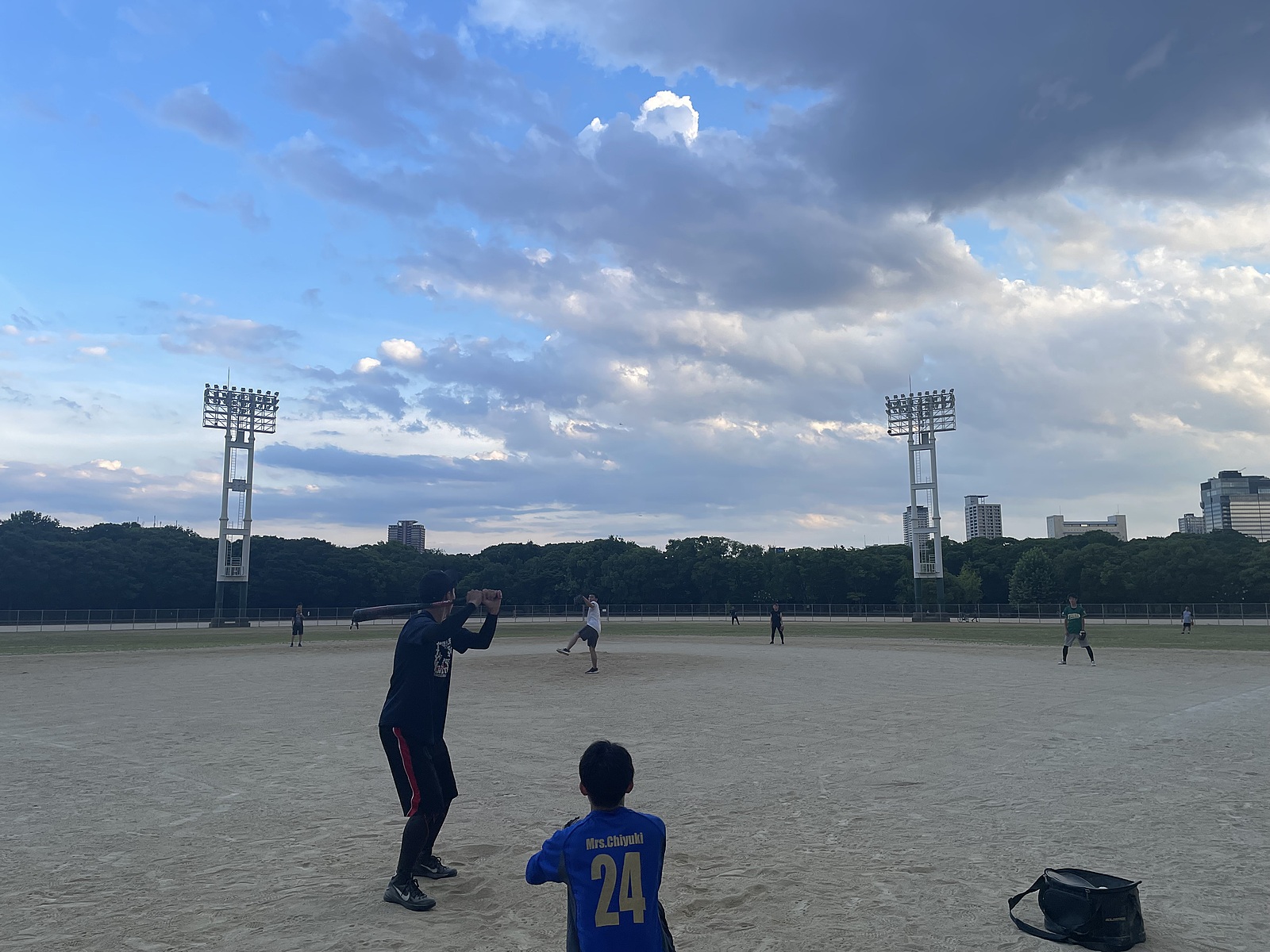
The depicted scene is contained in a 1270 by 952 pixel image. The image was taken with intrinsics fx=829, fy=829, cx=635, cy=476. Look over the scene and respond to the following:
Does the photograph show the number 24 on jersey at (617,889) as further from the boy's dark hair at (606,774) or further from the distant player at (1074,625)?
the distant player at (1074,625)

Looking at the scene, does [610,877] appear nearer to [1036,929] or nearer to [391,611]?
[391,611]

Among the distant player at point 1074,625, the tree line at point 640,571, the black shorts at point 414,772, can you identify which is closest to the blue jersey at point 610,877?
the black shorts at point 414,772

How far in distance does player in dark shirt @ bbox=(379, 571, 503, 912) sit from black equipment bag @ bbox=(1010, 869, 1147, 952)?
3869mm

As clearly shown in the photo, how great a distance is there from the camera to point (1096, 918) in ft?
16.0

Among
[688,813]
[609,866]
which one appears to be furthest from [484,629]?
[688,813]

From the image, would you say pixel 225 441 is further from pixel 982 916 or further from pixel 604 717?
pixel 982 916

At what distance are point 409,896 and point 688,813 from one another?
3.11 metres

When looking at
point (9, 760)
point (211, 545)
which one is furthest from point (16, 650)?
point (211, 545)

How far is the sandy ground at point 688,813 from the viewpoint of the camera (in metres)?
5.28

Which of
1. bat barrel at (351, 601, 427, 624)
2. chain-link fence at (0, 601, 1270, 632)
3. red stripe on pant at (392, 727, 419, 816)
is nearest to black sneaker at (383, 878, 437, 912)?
red stripe on pant at (392, 727, 419, 816)

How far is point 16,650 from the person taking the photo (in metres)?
35.0

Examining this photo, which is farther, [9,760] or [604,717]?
[604,717]

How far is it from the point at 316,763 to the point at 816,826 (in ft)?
20.8

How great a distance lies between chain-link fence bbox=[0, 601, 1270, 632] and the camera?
6122 centimetres
